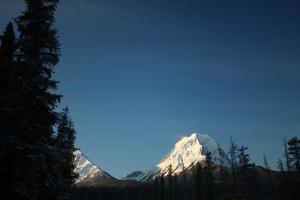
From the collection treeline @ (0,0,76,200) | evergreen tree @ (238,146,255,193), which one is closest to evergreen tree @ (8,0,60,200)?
treeline @ (0,0,76,200)

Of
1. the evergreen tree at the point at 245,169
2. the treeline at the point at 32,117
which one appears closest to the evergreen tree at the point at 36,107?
the treeline at the point at 32,117

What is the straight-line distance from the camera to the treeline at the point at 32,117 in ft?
64.3

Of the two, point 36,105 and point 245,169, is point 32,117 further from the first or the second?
point 245,169

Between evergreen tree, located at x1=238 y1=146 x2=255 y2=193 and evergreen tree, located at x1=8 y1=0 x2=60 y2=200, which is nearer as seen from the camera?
evergreen tree, located at x1=8 y1=0 x2=60 y2=200

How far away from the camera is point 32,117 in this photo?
20.9 m

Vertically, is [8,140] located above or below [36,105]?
below

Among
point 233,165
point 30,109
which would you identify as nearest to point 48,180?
point 30,109

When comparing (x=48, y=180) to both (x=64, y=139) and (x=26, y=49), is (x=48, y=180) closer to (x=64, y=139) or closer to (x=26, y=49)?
(x=26, y=49)

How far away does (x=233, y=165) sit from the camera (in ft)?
316

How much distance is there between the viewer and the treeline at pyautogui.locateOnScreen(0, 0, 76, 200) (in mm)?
19609

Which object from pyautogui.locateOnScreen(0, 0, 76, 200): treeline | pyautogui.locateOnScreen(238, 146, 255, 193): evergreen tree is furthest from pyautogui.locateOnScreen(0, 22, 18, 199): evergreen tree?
pyautogui.locateOnScreen(238, 146, 255, 193): evergreen tree

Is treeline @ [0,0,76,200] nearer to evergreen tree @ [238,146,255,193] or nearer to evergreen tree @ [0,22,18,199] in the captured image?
evergreen tree @ [0,22,18,199]

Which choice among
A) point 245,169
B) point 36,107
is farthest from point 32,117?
point 245,169

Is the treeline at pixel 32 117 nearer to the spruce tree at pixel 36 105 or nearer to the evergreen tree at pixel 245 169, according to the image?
the spruce tree at pixel 36 105
